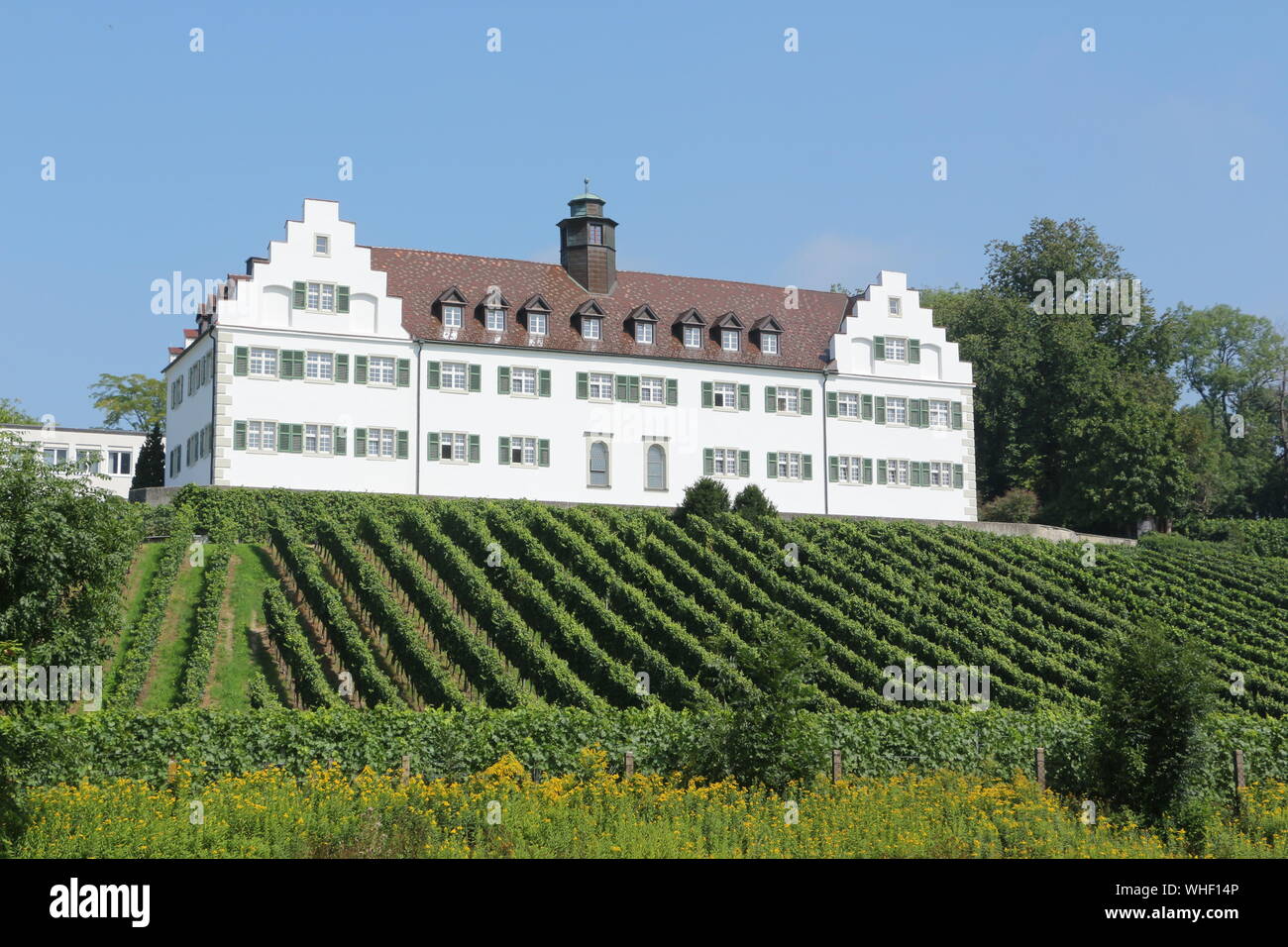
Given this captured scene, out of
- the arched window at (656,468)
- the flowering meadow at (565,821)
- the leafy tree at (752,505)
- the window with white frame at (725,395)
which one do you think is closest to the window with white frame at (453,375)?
the arched window at (656,468)

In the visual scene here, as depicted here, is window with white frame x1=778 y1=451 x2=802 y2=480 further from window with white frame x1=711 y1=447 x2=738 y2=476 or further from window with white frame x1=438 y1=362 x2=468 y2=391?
window with white frame x1=438 y1=362 x2=468 y2=391

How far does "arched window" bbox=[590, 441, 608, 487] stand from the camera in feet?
192

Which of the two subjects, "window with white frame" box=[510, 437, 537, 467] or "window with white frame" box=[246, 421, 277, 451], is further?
"window with white frame" box=[510, 437, 537, 467]

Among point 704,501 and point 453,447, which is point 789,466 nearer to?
point 704,501

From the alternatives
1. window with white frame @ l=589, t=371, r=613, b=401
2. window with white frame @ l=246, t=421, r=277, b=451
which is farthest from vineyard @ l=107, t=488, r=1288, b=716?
window with white frame @ l=589, t=371, r=613, b=401

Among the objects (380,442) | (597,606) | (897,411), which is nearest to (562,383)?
(380,442)

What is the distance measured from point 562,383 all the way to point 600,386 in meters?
1.66

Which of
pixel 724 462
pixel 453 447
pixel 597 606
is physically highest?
pixel 453 447

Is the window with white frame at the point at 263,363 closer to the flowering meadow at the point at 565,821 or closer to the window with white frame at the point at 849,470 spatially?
the window with white frame at the point at 849,470

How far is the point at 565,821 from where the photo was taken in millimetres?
20844

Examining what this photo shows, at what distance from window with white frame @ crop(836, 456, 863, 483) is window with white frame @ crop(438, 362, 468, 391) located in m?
16.1

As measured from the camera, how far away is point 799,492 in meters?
61.2

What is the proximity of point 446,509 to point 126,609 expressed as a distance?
11944mm

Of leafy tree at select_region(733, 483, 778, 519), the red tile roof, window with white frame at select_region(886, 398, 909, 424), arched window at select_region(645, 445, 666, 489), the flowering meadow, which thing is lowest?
the flowering meadow
